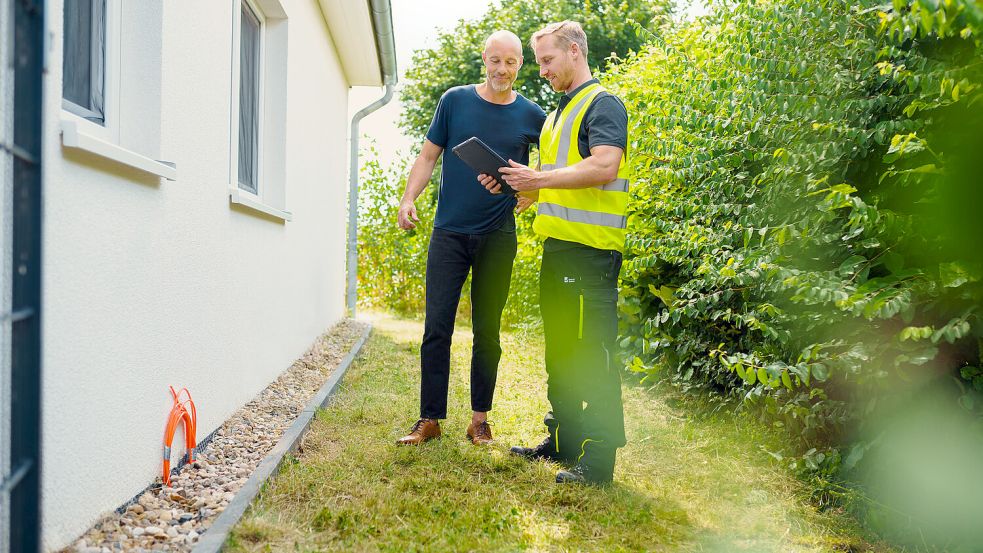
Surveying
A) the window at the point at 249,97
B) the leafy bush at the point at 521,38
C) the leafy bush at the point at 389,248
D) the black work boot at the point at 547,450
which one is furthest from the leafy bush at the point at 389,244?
the black work boot at the point at 547,450

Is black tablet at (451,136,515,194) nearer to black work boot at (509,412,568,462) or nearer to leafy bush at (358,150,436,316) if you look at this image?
black work boot at (509,412,568,462)

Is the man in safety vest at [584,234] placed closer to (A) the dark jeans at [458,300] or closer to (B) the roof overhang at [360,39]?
(A) the dark jeans at [458,300]

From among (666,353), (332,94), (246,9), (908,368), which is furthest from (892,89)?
(332,94)

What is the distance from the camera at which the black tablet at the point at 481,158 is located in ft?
11.5

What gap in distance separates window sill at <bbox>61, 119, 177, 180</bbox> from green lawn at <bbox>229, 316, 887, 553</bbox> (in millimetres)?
1269

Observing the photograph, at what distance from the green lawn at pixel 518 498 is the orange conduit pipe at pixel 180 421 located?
0.41 m

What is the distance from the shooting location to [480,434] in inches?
159

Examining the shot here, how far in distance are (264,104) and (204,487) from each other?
3.14 metres

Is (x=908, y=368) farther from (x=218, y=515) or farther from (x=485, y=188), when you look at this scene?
(x=218, y=515)

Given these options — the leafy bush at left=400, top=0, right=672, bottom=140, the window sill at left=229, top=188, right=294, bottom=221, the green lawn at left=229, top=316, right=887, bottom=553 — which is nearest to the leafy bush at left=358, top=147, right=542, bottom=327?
the leafy bush at left=400, top=0, right=672, bottom=140

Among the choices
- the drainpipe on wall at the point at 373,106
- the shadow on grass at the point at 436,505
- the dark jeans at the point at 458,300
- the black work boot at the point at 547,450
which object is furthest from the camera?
the drainpipe on wall at the point at 373,106

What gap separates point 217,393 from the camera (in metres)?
3.87

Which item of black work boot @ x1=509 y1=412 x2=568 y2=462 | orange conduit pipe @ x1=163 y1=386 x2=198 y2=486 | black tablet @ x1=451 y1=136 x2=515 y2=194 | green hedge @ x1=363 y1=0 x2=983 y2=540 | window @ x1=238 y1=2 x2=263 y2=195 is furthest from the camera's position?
window @ x1=238 y1=2 x2=263 y2=195

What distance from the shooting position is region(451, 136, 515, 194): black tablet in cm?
350
